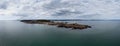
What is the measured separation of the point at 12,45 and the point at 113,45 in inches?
737

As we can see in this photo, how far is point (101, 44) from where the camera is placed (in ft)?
131

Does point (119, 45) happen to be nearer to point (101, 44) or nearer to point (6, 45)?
point (101, 44)

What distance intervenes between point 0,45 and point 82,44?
608 inches

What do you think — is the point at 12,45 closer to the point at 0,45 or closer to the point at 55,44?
the point at 0,45

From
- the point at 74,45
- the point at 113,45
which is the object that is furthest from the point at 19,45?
the point at 113,45

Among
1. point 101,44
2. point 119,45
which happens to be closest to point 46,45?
point 101,44

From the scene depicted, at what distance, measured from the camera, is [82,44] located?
3984 centimetres

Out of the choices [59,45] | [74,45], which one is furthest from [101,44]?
[59,45]

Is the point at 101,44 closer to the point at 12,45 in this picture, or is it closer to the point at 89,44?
the point at 89,44

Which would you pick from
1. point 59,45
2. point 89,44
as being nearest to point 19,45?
point 59,45

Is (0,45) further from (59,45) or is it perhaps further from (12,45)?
(59,45)

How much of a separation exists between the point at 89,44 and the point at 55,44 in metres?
6.45

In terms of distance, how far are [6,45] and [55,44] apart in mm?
9175

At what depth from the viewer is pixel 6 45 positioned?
39188mm
